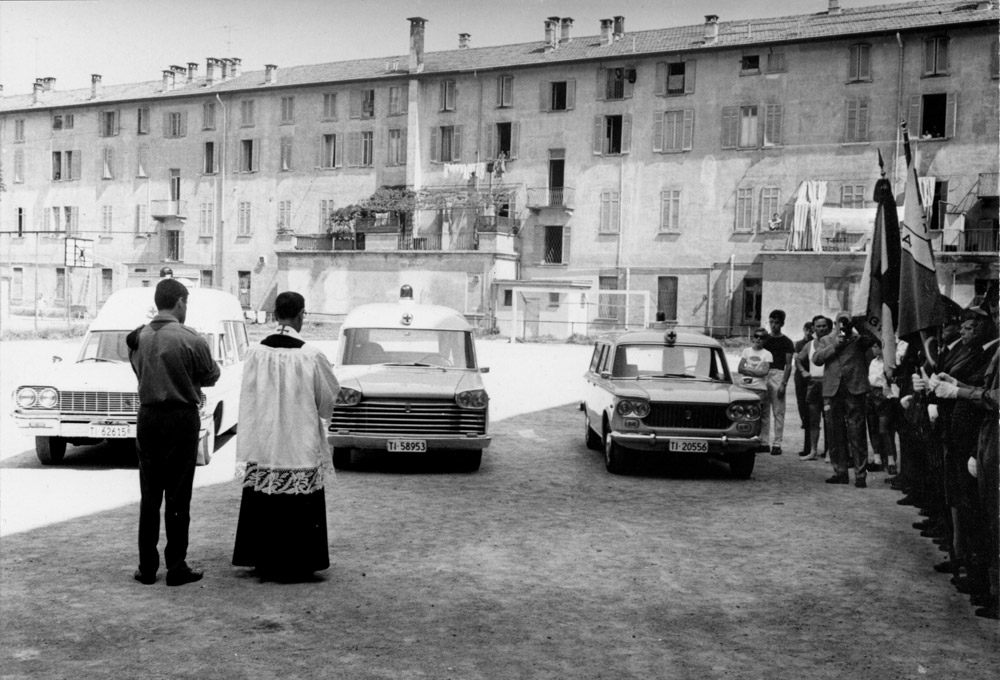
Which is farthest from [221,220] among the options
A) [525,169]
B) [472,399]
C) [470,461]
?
[472,399]

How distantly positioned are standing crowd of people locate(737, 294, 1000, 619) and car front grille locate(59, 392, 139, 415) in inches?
250

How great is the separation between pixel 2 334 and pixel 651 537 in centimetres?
2542

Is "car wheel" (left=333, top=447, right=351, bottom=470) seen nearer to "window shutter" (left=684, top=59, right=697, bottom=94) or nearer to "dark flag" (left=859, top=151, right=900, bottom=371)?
"dark flag" (left=859, top=151, right=900, bottom=371)

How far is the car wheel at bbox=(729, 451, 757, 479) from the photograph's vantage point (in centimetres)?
1023

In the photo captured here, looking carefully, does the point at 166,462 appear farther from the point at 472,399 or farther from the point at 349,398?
the point at 472,399

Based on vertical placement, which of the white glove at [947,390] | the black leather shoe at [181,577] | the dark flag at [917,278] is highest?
the dark flag at [917,278]

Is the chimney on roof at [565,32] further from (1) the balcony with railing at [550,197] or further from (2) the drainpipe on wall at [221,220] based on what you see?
(2) the drainpipe on wall at [221,220]

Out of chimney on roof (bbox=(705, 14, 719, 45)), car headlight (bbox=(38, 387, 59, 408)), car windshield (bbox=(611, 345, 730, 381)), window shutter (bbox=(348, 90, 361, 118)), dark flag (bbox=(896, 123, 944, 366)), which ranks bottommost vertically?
car headlight (bbox=(38, 387, 59, 408))

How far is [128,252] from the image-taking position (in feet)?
96.8

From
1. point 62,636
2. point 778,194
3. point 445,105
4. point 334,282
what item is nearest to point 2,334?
point 334,282

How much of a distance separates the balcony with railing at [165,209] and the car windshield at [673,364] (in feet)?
60.4

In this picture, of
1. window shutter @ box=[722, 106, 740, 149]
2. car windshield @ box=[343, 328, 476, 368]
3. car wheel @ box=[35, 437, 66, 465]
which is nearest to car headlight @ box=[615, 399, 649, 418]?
car windshield @ box=[343, 328, 476, 368]

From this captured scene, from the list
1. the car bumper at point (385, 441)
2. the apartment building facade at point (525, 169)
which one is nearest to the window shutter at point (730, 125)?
the apartment building facade at point (525, 169)

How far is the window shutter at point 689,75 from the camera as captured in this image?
34000 mm
